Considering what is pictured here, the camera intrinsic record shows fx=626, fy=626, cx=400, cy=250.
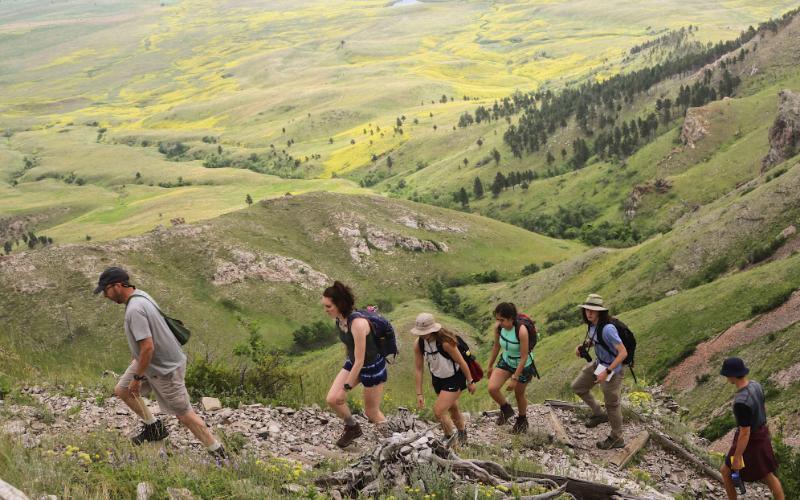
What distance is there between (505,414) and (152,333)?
8.43 meters

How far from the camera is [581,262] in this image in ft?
232

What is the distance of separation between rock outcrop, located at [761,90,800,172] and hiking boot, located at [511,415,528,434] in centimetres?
8569

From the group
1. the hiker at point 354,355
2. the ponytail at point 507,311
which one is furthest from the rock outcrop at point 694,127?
the hiker at point 354,355

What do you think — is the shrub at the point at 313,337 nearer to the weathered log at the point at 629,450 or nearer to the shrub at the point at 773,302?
the shrub at the point at 773,302

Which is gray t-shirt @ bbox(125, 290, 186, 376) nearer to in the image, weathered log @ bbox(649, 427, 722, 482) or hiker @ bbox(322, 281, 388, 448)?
hiker @ bbox(322, 281, 388, 448)

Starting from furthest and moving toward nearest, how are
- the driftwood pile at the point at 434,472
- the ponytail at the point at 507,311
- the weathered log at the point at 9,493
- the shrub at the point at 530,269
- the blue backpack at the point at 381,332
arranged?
the shrub at the point at 530,269 < the ponytail at the point at 507,311 < the blue backpack at the point at 381,332 < the driftwood pile at the point at 434,472 < the weathered log at the point at 9,493

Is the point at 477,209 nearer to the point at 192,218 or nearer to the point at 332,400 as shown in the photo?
the point at 192,218

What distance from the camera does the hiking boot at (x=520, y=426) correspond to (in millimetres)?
14172

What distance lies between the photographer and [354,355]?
36.4 ft

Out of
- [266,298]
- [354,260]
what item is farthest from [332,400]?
[354,260]

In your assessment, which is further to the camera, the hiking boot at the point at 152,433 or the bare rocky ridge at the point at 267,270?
the bare rocky ridge at the point at 267,270

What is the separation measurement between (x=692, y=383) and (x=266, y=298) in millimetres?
65814

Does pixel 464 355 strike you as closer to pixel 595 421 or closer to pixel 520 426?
pixel 520 426

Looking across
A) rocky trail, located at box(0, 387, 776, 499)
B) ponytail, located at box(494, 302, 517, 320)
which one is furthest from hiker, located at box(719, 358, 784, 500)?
ponytail, located at box(494, 302, 517, 320)
